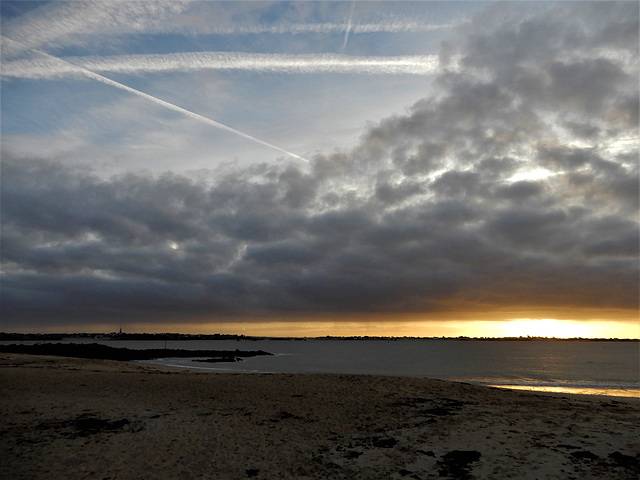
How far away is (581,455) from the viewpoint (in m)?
12.6

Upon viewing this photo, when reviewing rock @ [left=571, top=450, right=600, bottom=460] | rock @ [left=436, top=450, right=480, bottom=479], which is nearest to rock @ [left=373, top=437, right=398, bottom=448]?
rock @ [left=436, top=450, right=480, bottom=479]

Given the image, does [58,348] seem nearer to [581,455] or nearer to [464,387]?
[464,387]

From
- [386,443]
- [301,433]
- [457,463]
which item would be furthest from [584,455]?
[301,433]

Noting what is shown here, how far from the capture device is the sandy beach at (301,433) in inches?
457

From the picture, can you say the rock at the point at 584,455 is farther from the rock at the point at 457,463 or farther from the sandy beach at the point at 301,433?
the rock at the point at 457,463

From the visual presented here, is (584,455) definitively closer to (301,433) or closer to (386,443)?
(386,443)

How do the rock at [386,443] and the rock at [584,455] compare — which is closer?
the rock at [584,455]

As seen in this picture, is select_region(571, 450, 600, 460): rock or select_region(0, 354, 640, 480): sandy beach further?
select_region(571, 450, 600, 460): rock

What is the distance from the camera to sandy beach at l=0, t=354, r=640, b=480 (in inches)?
457

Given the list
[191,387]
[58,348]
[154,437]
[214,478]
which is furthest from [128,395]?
[58,348]

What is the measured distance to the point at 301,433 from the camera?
15.3 meters

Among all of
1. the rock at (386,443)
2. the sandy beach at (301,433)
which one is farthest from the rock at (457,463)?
the rock at (386,443)

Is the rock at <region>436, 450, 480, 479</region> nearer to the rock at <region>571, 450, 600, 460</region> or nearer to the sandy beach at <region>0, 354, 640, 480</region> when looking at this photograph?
the sandy beach at <region>0, 354, 640, 480</region>

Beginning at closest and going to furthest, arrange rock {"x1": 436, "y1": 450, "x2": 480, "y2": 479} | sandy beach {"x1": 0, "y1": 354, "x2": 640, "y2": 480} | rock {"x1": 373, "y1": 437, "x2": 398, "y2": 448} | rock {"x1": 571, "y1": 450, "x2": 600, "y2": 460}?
1. rock {"x1": 436, "y1": 450, "x2": 480, "y2": 479}
2. sandy beach {"x1": 0, "y1": 354, "x2": 640, "y2": 480}
3. rock {"x1": 571, "y1": 450, "x2": 600, "y2": 460}
4. rock {"x1": 373, "y1": 437, "x2": 398, "y2": 448}
